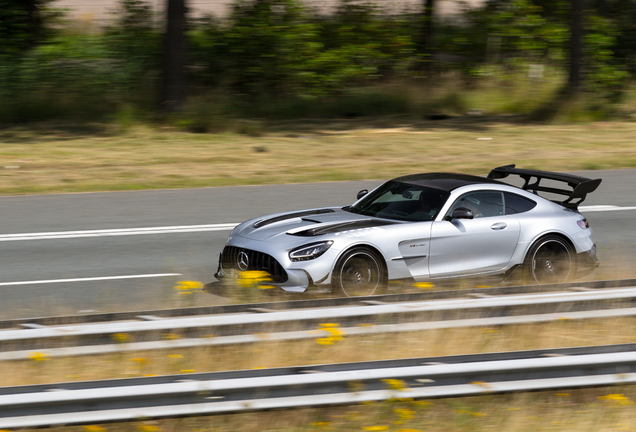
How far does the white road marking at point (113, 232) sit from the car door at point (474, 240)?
14.4 feet

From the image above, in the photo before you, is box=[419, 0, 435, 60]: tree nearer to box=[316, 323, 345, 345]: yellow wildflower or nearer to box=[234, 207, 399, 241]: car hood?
box=[234, 207, 399, 241]: car hood

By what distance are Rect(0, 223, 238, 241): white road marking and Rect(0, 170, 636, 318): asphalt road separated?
14 millimetres

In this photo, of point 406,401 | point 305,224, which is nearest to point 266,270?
point 305,224

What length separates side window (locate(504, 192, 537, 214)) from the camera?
29.2 ft

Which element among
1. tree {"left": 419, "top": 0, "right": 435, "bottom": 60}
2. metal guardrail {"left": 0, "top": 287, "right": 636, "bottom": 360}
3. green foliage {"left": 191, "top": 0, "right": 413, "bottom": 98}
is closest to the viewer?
metal guardrail {"left": 0, "top": 287, "right": 636, "bottom": 360}

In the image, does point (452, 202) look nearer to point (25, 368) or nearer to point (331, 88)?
point (25, 368)

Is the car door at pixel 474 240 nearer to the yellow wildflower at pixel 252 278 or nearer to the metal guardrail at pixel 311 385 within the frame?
the yellow wildflower at pixel 252 278

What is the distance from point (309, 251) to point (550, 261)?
9.36 feet

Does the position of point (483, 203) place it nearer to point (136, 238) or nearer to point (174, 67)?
point (136, 238)

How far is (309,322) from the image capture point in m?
5.89

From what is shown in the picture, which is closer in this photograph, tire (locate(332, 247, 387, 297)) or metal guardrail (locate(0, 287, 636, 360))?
metal guardrail (locate(0, 287, 636, 360))

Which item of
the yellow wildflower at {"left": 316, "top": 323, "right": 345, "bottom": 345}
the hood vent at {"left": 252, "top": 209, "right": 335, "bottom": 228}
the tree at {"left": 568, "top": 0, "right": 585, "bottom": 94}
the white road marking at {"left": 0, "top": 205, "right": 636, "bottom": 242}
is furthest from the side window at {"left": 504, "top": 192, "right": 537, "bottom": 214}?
the tree at {"left": 568, "top": 0, "right": 585, "bottom": 94}

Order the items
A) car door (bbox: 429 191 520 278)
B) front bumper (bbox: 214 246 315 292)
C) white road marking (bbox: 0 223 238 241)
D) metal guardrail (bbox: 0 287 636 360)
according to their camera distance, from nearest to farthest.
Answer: metal guardrail (bbox: 0 287 636 360) → front bumper (bbox: 214 246 315 292) → car door (bbox: 429 191 520 278) → white road marking (bbox: 0 223 238 241)

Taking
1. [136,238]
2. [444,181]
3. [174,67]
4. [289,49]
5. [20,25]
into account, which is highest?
[20,25]
